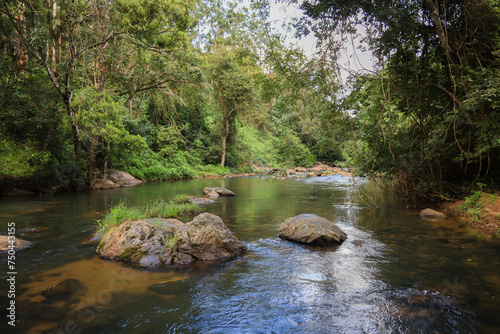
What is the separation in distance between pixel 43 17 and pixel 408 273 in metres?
16.5

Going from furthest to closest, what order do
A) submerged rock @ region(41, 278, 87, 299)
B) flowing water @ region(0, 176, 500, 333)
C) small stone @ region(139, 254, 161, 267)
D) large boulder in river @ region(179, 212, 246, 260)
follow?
large boulder in river @ region(179, 212, 246, 260), small stone @ region(139, 254, 161, 267), submerged rock @ region(41, 278, 87, 299), flowing water @ region(0, 176, 500, 333)

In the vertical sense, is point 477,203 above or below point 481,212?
above

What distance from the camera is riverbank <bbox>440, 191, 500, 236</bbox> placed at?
743 centimetres

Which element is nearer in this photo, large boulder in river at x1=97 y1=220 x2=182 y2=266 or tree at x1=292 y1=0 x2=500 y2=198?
large boulder in river at x1=97 y1=220 x2=182 y2=266

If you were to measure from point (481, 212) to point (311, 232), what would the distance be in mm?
5347

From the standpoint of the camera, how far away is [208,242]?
5.61 metres

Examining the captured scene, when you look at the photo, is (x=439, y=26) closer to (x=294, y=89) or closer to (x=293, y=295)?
(x=294, y=89)

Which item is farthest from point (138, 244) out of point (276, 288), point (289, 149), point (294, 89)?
point (294, 89)

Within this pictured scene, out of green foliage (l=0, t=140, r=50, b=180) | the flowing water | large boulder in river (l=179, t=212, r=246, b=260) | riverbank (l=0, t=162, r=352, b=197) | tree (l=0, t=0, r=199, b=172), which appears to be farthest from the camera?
tree (l=0, t=0, r=199, b=172)

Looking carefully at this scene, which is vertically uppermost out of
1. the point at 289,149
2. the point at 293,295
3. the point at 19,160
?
the point at 289,149

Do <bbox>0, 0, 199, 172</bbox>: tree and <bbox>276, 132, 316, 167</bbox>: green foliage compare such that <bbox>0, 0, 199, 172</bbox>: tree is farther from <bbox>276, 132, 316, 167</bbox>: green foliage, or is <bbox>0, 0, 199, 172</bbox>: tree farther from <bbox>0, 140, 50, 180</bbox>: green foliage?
<bbox>276, 132, 316, 167</bbox>: green foliage

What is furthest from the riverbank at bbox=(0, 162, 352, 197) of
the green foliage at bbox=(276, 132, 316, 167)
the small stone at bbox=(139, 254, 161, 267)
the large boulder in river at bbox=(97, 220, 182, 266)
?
the small stone at bbox=(139, 254, 161, 267)

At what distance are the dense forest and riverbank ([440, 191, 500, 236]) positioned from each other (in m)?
0.82

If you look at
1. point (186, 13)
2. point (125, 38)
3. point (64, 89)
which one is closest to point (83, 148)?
point (64, 89)
